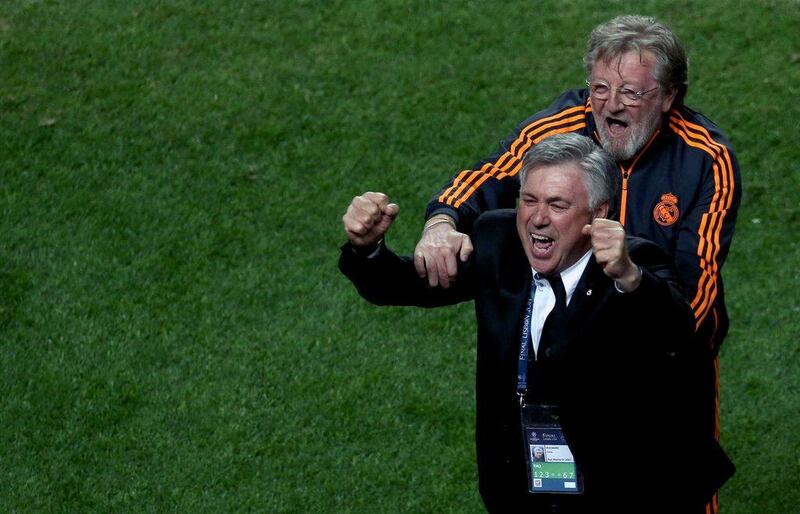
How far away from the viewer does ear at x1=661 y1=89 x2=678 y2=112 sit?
15.8 feet

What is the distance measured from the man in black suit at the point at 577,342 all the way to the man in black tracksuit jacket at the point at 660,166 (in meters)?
0.34

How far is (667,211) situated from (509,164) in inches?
23.2

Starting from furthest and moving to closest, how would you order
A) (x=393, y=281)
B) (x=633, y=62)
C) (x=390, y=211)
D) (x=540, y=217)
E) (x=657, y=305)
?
(x=633, y=62), (x=393, y=281), (x=390, y=211), (x=540, y=217), (x=657, y=305)

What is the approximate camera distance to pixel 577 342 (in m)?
4.11

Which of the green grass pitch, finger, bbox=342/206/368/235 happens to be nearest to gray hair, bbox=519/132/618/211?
finger, bbox=342/206/368/235

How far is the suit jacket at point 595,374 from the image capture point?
4094mm

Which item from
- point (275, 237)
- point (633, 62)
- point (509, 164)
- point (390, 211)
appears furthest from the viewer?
point (275, 237)

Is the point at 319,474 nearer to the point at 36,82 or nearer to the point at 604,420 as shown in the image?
the point at 604,420

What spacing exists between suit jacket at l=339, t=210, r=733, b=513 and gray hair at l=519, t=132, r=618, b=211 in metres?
0.19

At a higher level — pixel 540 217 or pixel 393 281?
pixel 540 217

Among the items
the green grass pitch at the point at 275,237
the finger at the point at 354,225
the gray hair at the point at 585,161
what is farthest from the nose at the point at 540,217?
the green grass pitch at the point at 275,237

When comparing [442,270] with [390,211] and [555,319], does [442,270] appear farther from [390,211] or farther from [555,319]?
[555,319]

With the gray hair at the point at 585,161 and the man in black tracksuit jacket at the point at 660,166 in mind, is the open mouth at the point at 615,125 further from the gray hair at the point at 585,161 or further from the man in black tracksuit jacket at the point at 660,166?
the gray hair at the point at 585,161

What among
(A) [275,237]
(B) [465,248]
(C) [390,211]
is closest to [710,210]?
(B) [465,248]
